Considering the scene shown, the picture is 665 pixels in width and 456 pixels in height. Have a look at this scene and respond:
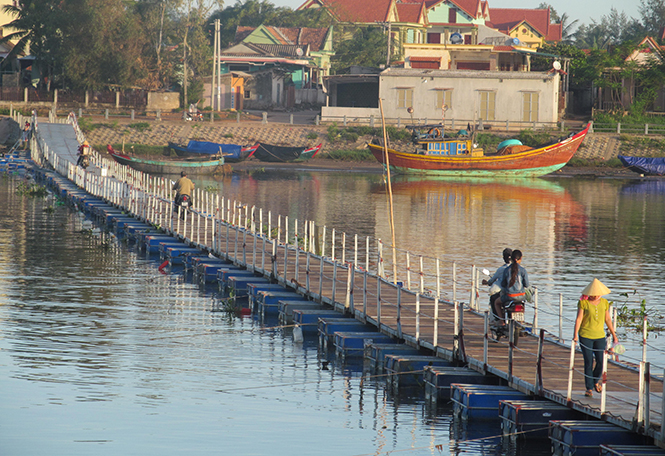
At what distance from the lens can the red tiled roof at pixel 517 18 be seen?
388 feet

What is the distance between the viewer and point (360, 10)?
349 ft

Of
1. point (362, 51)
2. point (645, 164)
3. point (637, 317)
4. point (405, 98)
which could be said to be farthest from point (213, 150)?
point (637, 317)

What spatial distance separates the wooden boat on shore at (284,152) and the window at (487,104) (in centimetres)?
1370

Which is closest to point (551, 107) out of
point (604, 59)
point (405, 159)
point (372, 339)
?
point (604, 59)

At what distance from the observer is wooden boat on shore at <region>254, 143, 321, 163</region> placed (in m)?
75.2

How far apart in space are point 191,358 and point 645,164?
6255 cm

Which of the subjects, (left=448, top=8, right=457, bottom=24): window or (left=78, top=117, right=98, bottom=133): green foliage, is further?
(left=448, top=8, right=457, bottom=24): window

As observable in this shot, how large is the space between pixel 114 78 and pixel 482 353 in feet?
218

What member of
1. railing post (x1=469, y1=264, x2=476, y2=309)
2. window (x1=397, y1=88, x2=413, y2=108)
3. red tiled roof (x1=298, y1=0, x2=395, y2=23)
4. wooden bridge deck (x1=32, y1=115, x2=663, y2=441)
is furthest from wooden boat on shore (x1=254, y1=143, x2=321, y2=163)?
railing post (x1=469, y1=264, x2=476, y2=309)

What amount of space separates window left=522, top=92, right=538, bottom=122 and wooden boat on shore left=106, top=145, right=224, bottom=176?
24811 millimetres

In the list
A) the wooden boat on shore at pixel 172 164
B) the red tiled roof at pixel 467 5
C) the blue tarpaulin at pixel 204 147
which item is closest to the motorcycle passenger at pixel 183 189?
the wooden boat on shore at pixel 172 164

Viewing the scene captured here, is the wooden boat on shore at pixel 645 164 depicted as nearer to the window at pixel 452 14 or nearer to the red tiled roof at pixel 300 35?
the red tiled roof at pixel 300 35

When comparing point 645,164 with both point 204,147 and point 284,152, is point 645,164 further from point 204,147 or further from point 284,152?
point 204,147

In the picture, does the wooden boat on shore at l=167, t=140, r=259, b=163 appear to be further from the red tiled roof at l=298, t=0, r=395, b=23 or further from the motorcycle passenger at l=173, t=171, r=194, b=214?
the motorcycle passenger at l=173, t=171, r=194, b=214
